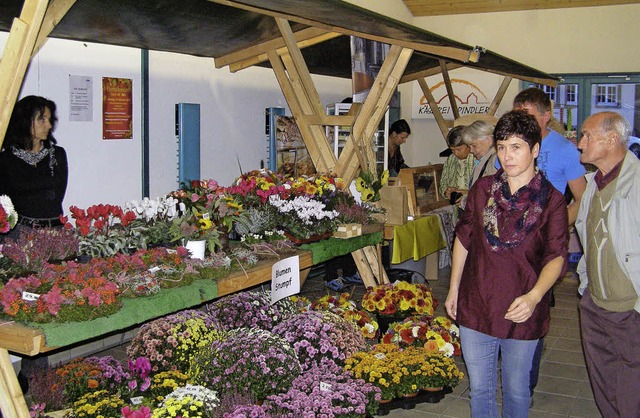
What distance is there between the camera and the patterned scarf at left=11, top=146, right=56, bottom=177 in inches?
187

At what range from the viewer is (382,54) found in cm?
749

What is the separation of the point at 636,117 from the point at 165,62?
881 centimetres

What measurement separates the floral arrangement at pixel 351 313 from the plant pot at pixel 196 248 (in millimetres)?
1530

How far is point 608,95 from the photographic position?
12.5 meters

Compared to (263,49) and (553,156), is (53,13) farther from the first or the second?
(263,49)

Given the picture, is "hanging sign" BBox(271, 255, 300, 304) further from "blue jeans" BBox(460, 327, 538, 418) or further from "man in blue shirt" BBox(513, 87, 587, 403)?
"man in blue shirt" BBox(513, 87, 587, 403)

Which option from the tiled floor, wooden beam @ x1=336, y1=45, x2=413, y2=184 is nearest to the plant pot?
the tiled floor

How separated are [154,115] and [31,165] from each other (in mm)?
1894

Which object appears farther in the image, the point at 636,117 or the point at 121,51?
the point at 636,117

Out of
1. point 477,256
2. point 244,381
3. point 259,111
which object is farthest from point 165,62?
point 477,256

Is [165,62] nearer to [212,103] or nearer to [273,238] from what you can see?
[212,103]

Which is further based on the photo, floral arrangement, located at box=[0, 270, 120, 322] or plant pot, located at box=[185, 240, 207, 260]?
plant pot, located at box=[185, 240, 207, 260]

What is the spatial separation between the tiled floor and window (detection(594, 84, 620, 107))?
584 cm

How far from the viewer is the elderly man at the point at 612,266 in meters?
3.76
